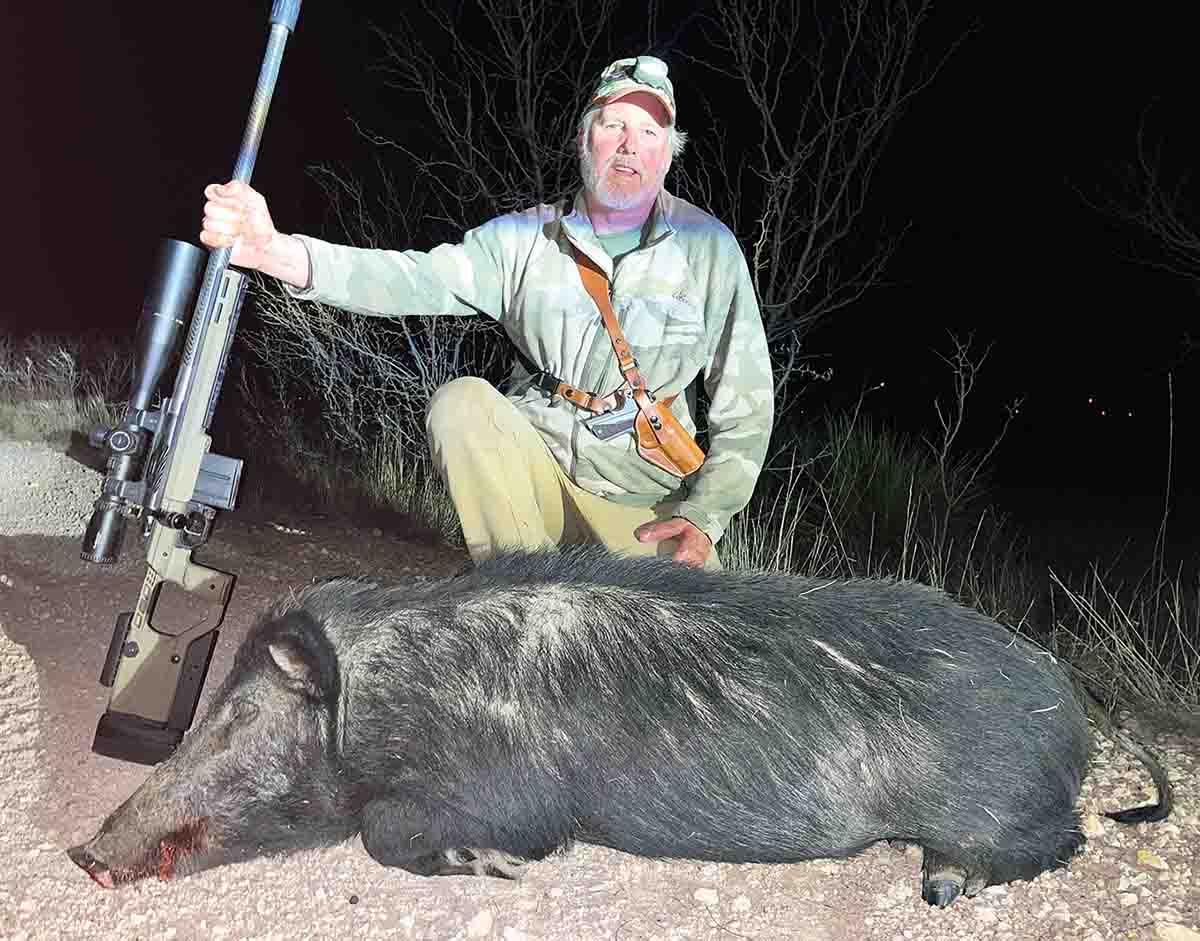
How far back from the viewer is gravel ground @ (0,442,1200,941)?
1.98 metres

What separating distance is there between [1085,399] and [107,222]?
16906 millimetres

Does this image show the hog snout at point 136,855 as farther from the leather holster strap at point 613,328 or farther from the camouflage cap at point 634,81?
the camouflage cap at point 634,81

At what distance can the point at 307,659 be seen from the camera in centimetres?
213

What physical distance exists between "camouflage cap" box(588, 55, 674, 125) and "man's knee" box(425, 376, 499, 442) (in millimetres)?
898

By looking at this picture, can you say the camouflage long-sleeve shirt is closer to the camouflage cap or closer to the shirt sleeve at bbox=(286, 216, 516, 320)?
the shirt sleeve at bbox=(286, 216, 516, 320)

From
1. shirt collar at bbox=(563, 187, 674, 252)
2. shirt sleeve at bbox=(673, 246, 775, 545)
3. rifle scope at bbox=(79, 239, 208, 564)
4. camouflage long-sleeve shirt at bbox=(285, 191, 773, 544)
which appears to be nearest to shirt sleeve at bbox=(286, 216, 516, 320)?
camouflage long-sleeve shirt at bbox=(285, 191, 773, 544)

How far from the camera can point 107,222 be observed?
18922mm

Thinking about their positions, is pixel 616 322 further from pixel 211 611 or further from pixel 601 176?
pixel 211 611

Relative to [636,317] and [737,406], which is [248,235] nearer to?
[636,317]

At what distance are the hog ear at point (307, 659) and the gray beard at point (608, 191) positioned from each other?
1530 mm

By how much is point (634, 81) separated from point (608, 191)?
0.31 m

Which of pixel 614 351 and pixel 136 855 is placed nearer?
pixel 136 855

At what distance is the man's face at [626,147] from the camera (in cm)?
294

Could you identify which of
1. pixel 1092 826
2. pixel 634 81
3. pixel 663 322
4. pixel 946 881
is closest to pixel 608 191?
pixel 634 81
